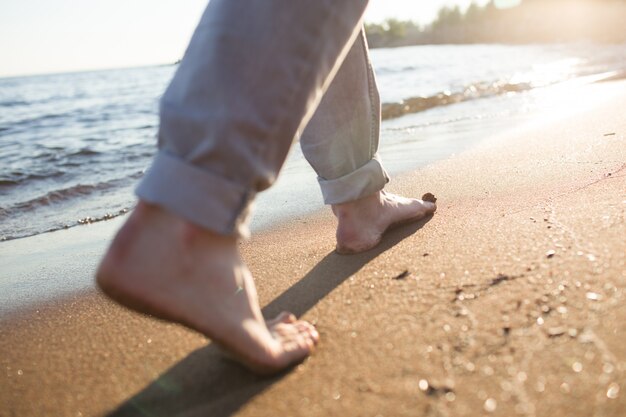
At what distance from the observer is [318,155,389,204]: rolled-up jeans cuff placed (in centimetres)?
148

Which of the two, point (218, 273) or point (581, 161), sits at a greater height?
point (218, 273)

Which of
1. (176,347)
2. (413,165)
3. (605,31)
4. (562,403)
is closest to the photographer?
(562,403)

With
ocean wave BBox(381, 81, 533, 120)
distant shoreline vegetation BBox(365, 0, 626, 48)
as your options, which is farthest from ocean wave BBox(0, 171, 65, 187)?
distant shoreline vegetation BBox(365, 0, 626, 48)

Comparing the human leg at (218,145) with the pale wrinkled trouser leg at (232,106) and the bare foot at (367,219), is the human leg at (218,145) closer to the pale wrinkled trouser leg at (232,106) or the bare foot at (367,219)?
the pale wrinkled trouser leg at (232,106)

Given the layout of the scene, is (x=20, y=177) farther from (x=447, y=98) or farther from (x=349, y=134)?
(x=447, y=98)

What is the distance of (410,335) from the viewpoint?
0.91 metres

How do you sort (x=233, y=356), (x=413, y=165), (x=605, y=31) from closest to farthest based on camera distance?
(x=233, y=356)
(x=413, y=165)
(x=605, y=31)

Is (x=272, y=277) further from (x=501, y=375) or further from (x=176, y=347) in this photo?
(x=501, y=375)

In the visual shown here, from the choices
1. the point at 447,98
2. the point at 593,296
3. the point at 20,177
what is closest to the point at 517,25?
the point at 447,98

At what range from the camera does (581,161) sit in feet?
6.79

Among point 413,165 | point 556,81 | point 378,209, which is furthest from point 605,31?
point 378,209

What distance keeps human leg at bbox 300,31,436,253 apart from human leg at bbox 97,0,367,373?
0.52 m

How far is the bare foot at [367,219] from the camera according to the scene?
1.46 metres

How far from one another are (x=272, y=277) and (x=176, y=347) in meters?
0.41
